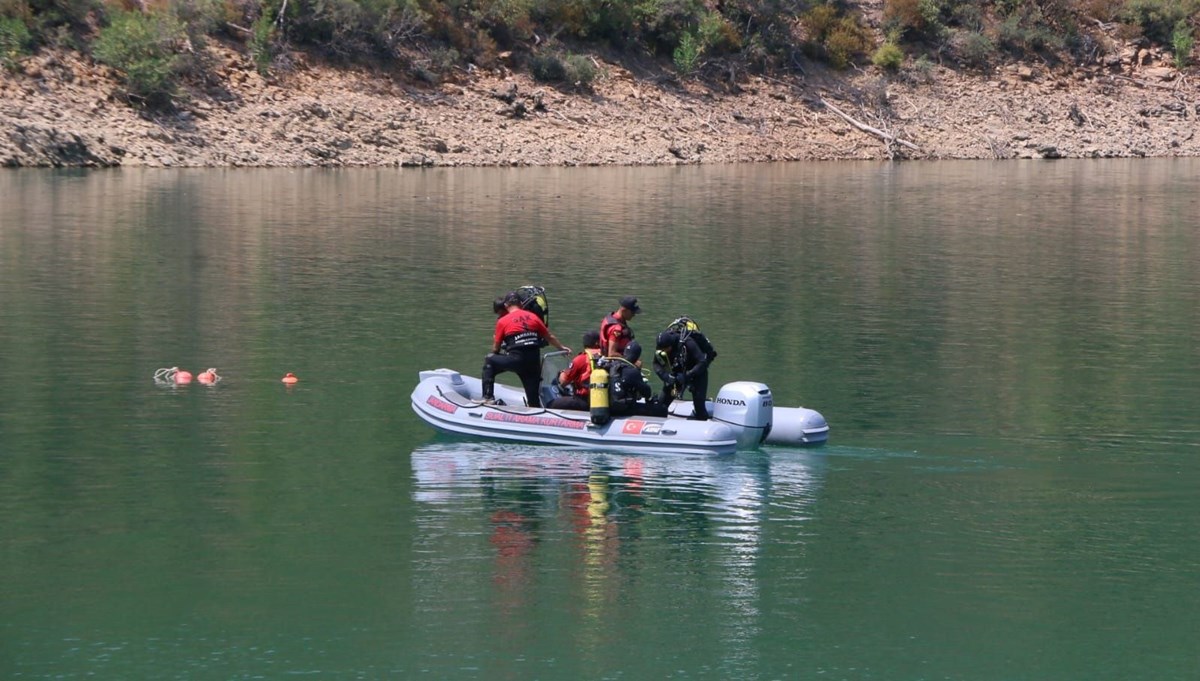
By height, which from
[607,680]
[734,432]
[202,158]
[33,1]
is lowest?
[607,680]

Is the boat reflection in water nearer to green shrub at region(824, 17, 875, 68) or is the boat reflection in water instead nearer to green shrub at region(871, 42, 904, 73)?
green shrub at region(824, 17, 875, 68)

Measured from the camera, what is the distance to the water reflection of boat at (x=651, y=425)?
57.6ft

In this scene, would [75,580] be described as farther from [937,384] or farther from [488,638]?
[937,384]

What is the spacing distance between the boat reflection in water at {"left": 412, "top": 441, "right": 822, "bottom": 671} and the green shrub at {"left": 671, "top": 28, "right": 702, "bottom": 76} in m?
54.3

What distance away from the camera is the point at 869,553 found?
14414mm

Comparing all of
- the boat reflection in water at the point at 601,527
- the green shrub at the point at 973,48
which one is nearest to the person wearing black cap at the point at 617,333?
the boat reflection in water at the point at 601,527

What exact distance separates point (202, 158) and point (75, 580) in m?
46.0

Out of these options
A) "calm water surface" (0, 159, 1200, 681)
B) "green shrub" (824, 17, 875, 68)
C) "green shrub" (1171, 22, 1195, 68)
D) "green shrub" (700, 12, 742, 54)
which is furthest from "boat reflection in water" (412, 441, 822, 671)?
"green shrub" (1171, 22, 1195, 68)

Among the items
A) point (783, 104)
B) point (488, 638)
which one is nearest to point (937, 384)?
point (488, 638)

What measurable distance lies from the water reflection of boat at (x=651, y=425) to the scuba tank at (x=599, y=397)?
107 mm

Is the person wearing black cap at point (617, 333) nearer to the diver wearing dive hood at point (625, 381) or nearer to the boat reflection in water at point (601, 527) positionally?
the diver wearing dive hood at point (625, 381)

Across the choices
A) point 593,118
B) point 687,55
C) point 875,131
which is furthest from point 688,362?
point 875,131

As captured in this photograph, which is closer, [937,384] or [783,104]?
[937,384]

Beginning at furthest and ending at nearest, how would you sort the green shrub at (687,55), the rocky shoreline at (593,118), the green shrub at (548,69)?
the green shrub at (687,55) < the green shrub at (548,69) < the rocky shoreline at (593,118)
